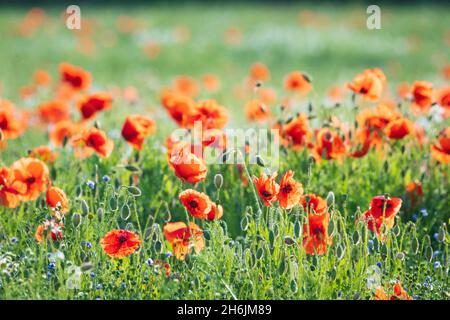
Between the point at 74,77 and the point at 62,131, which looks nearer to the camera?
the point at 62,131

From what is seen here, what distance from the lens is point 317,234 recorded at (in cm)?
260

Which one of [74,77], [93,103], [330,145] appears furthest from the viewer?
[74,77]

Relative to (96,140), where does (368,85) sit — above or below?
above

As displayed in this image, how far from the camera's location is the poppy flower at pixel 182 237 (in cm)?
261

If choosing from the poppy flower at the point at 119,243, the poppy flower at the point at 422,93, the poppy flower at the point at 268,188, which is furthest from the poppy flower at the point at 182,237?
the poppy flower at the point at 422,93

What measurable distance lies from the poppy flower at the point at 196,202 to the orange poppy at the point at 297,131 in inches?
37.3

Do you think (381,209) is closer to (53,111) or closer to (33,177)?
(33,177)

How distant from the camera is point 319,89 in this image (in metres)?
7.58

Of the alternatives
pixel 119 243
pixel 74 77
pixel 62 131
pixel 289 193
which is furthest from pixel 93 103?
pixel 289 193

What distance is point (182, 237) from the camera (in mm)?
2643

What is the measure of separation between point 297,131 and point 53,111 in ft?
5.65

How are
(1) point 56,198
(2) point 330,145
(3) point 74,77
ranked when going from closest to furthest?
(1) point 56,198
(2) point 330,145
(3) point 74,77

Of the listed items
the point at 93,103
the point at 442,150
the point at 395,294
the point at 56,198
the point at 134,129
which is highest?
the point at 93,103
